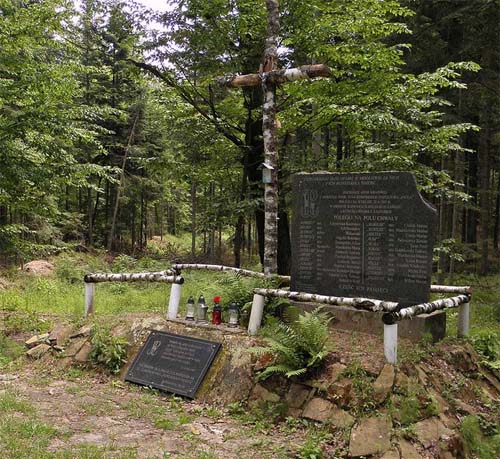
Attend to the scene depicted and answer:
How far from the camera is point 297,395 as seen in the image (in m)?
5.72

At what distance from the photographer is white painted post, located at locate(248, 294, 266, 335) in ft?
22.6

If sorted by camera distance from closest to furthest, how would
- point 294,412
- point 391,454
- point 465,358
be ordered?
1. point 391,454
2. point 294,412
3. point 465,358

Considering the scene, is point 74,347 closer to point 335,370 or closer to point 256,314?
point 256,314

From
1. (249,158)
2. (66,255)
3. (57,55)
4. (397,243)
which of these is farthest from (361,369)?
(57,55)

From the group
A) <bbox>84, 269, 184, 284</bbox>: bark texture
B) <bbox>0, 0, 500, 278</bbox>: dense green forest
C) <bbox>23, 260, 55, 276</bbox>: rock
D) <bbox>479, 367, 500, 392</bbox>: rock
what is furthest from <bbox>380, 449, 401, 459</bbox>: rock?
<bbox>23, 260, 55, 276</bbox>: rock

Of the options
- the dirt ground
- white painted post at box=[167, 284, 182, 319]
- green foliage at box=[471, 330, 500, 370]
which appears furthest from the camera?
white painted post at box=[167, 284, 182, 319]

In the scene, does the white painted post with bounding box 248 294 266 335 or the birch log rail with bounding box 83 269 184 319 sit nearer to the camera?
the white painted post with bounding box 248 294 266 335

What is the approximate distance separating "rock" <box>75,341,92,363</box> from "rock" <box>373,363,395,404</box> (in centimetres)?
444

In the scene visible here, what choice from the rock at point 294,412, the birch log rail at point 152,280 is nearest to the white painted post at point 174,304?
the birch log rail at point 152,280

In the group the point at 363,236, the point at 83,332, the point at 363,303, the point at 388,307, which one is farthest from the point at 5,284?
the point at 388,307

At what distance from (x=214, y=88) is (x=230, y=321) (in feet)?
25.7

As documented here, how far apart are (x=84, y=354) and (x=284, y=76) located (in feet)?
17.7

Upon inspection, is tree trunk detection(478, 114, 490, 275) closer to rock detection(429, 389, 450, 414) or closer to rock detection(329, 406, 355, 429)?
rock detection(429, 389, 450, 414)

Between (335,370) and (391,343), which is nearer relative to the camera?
(391,343)
